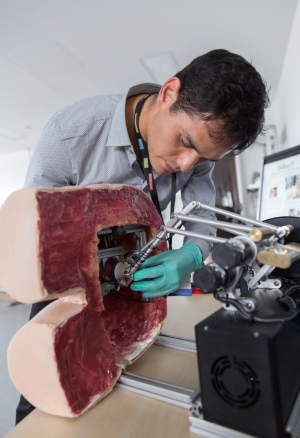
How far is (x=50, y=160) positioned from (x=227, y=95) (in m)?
0.56

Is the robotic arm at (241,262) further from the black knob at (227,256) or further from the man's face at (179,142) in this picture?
the man's face at (179,142)

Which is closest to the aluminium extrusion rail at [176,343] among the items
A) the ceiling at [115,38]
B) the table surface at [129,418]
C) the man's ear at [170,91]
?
the table surface at [129,418]

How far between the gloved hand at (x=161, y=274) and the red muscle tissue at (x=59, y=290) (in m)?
0.16

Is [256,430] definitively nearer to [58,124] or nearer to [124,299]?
[124,299]

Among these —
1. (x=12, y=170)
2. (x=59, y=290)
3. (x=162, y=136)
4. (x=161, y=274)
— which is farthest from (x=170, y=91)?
(x=12, y=170)

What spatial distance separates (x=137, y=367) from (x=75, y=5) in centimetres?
234

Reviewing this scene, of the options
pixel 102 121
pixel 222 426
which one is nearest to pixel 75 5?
pixel 102 121

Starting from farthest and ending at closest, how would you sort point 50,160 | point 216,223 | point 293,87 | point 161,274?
point 293,87 < point 50,160 < point 161,274 < point 216,223

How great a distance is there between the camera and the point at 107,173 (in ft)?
3.30

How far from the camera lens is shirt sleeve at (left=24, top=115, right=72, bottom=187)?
958 mm

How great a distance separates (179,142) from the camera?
872 millimetres

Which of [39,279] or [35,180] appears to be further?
[35,180]

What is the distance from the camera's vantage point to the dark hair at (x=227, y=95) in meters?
0.74

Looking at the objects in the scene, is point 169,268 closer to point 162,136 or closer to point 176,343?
point 176,343
